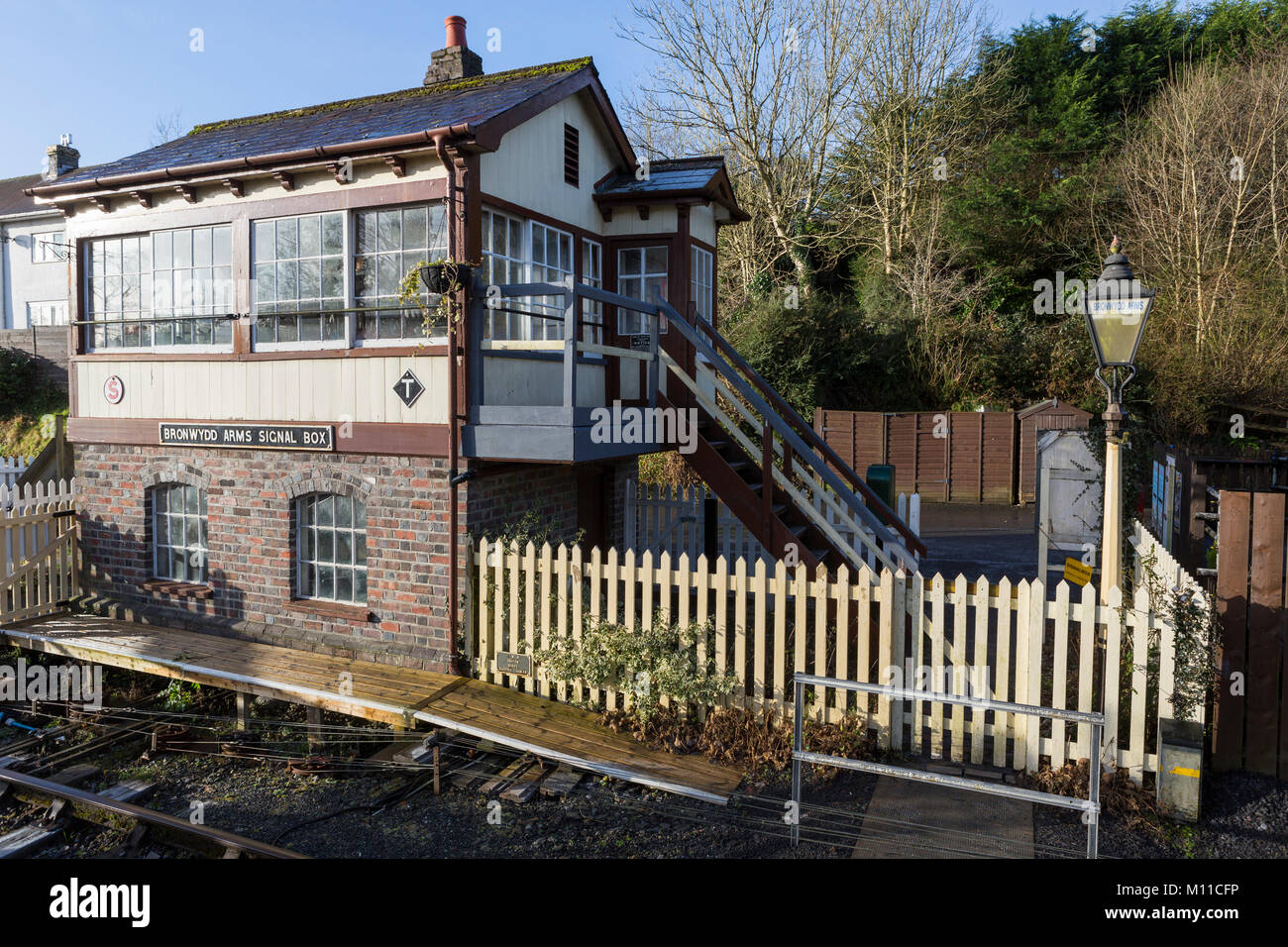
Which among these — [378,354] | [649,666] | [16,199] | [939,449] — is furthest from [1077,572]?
[16,199]

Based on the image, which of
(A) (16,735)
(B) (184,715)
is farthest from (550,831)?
(A) (16,735)

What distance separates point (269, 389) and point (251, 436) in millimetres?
534

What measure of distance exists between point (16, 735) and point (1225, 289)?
2433 cm

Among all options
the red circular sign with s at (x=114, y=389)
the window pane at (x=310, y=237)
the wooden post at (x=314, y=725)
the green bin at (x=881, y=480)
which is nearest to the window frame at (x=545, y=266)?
the window pane at (x=310, y=237)

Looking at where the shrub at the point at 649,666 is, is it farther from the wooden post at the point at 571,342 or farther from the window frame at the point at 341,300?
the window frame at the point at 341,300

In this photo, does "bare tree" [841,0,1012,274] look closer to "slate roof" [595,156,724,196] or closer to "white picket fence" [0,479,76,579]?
"slate roof" [595,156,724,196]

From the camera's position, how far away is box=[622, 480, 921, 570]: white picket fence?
487 inches

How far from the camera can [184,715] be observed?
8.52 metres

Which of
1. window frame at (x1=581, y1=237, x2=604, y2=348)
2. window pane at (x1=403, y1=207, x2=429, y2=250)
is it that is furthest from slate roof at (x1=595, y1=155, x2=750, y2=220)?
window pane at (x1=403, y1=207, x2=429, y2=250)

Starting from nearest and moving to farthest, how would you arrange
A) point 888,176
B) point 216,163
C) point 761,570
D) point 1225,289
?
point 761,570 → point 216,163 → point 1225,289 → point 888,176

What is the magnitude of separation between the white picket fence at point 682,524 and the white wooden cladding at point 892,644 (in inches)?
159

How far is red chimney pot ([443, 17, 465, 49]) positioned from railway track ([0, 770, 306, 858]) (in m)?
9.17

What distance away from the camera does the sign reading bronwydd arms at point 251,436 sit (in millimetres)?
8945
